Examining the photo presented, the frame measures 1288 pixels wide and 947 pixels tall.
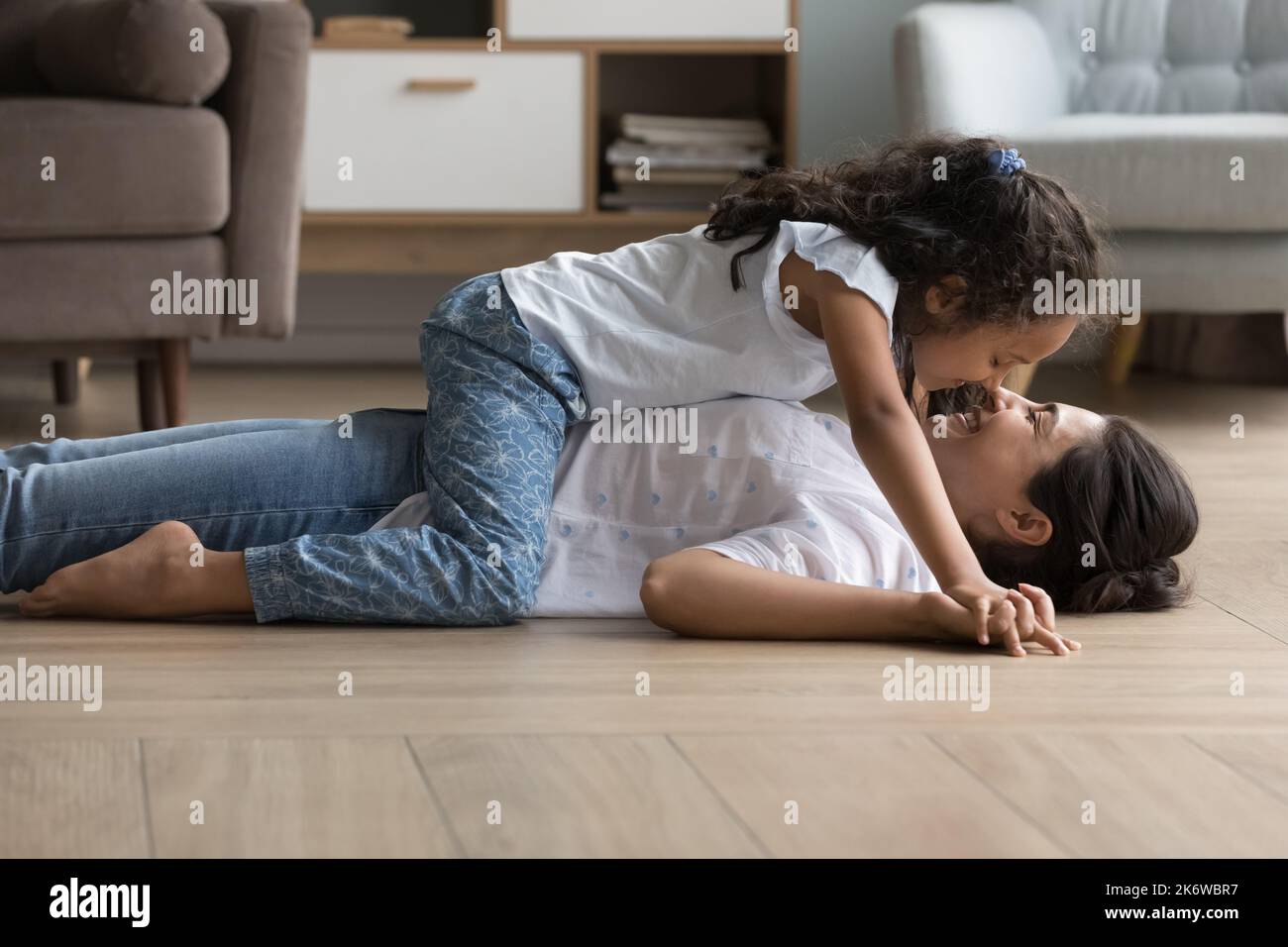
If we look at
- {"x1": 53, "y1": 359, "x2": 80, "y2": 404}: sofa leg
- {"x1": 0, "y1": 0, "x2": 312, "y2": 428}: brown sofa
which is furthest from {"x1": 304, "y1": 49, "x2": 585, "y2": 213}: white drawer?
{"x1": 0, "y1": 0, "x2": 312, "y2": 428}: brown sofa

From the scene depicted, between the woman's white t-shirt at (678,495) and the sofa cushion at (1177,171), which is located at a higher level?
the sofa cushion at (1177,171)

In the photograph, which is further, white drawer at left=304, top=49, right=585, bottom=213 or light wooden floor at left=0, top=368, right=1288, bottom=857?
white drawer at left=304, top=49, right=585, bottom=213

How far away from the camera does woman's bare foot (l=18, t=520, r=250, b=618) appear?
3.65 ft

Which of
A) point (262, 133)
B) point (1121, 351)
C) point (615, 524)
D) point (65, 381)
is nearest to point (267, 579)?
point (615, 524)

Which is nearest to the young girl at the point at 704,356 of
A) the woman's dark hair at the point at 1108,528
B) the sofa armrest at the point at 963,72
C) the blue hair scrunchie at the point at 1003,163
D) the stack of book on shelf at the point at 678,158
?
the blue hair scrunchie at the point at 1003,163

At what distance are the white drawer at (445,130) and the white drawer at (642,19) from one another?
48 mm

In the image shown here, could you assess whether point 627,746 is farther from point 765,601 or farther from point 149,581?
point 149,581

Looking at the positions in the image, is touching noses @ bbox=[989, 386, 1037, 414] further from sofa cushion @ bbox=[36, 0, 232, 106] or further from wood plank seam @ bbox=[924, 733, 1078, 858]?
sofa cushion @ bbox=[36, 0, 232, 106]

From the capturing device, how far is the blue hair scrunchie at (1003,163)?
1.15 metres

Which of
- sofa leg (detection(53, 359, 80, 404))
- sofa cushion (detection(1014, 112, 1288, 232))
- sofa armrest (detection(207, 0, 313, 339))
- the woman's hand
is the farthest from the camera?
sofa leg (detection(53, 359, 80, 404))

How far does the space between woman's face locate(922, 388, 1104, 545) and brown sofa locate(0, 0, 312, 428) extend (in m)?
1.15

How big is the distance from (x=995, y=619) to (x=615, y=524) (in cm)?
32

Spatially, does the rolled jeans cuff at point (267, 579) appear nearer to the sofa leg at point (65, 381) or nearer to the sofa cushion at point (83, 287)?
the sofa cushion at point (83, 287)

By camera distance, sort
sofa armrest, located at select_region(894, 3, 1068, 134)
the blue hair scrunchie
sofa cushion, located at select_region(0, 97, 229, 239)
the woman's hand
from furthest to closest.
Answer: sofa armrest, located at select_region(894, 3, 1068, 134), sofa cushion, located at select_region(0, 97, 229, 239), the blue hair scrunchie, the woman's hand
